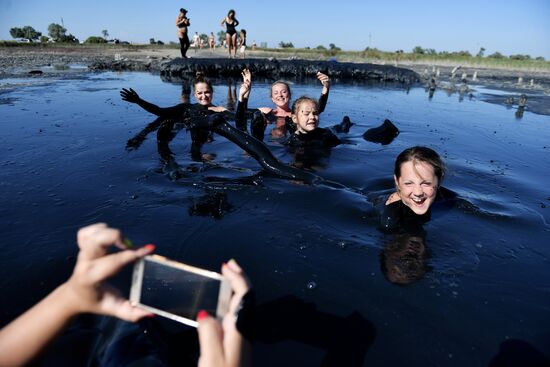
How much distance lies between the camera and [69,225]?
2951 millimetres

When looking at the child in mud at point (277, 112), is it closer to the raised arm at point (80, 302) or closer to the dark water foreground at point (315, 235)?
the dark water foreground at point (315, 235)

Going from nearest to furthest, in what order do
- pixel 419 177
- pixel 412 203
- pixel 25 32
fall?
pixel 419 177 < pixel 412 203 < pixel 25 32

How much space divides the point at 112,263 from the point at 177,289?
10.3 inches

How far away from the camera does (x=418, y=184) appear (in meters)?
3.12

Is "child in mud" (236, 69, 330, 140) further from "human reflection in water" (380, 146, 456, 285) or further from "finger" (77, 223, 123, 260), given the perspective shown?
"finger" (77, 223, 123, 260)

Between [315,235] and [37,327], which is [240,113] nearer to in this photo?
[315,235]

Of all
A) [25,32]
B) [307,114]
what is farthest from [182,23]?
[25,32]

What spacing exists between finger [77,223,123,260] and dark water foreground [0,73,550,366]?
890 millimetres

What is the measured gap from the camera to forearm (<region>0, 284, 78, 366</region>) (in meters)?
1.29

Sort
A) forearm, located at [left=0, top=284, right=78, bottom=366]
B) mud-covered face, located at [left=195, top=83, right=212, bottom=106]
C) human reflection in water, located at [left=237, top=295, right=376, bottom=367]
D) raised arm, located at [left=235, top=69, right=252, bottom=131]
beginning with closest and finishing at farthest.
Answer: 1. forearm, located at [left=0, top=284, right=78, bottom=366]
2. human reflection in water, located at [left=237, top=295, right=376, bottom=367]
3. raised arm, located at [left=235, top=69, right=252, bottom=131]
4. mud-covered face, located at [left=195, top=83, right=212, bottom=106]

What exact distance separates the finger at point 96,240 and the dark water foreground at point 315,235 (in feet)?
2.92

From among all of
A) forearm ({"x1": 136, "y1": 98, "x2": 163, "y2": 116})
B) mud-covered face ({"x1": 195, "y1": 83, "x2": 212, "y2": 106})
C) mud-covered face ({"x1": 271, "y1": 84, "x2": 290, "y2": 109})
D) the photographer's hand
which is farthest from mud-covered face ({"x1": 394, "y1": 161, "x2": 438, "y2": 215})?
forearm ({"x1": 136, "y1": 98, "x2": 163, "y2": 116})

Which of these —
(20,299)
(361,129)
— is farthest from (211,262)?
(361,129)

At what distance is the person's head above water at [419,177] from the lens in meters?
3.12
